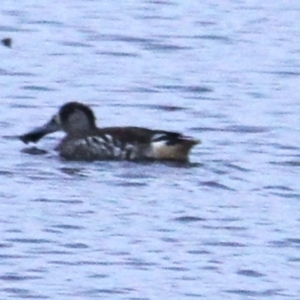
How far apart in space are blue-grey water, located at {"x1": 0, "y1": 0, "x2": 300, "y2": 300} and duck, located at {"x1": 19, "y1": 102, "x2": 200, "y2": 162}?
0.14 meters

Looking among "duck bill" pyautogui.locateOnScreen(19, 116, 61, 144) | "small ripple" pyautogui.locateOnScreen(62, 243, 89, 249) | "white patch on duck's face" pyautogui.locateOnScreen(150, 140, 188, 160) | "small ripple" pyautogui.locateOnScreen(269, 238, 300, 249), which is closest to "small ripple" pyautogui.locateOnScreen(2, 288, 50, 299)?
"small ripple" pyautogui.locateOnScreen(62, 243, 89, 249)

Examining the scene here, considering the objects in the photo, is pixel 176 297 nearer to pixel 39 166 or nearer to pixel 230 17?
pixel 39 166

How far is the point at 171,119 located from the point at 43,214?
12.1 ft

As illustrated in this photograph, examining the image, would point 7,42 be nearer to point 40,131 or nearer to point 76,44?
→ point 76,44

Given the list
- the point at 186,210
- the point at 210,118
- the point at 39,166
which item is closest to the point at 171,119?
the point at 210,118

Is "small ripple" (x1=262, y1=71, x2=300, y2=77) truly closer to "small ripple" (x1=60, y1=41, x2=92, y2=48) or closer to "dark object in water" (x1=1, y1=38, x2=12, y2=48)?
"small ripple" (x1=60, y1=41, x2=92, y2=48)

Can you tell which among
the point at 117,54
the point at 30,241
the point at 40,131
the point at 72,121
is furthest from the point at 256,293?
the point at 117,54

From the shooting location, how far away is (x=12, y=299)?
10.7 m

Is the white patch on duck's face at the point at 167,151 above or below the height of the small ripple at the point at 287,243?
above

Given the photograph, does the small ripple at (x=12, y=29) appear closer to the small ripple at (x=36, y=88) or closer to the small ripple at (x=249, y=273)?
the small ripple at (x=36, y=88)

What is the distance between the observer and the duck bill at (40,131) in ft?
49.0

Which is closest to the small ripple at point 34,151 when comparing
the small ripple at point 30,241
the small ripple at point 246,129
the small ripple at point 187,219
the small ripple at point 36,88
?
the small ripple at point 246,129

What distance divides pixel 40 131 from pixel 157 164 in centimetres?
107

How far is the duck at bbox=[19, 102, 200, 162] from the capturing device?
1449cm
